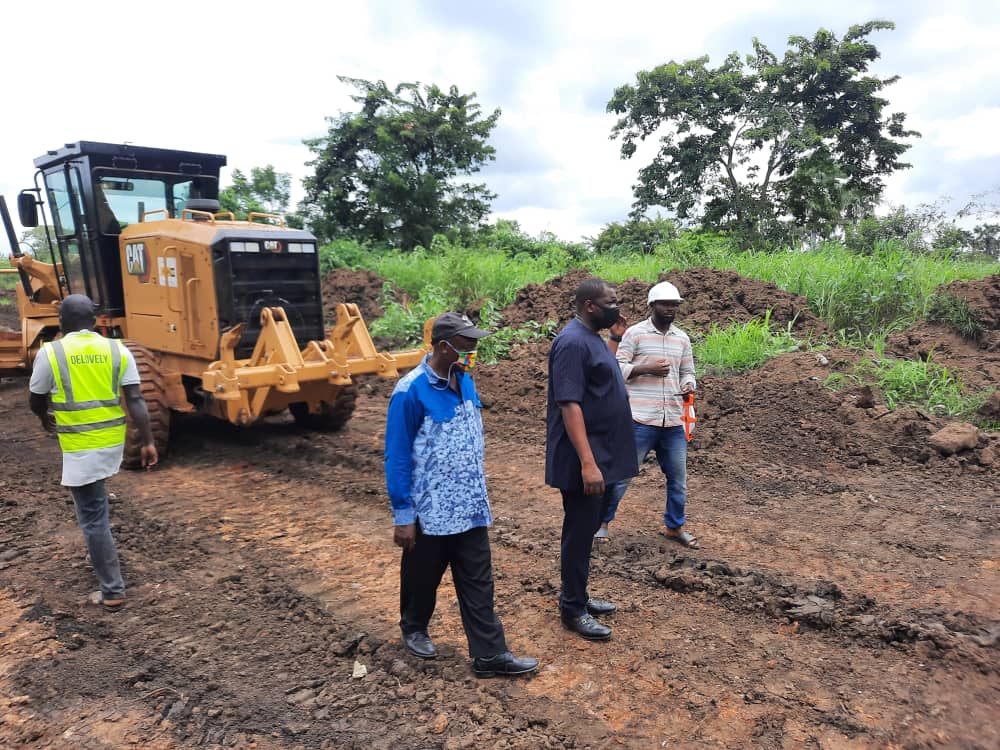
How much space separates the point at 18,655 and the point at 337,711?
5.39 feet

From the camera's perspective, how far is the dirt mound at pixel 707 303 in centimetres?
892

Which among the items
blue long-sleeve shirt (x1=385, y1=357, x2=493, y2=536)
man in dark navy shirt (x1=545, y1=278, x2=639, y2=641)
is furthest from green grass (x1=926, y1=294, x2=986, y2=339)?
blue long-sleeve shirt (x1=385, y1=357, x2=493, y2=536)

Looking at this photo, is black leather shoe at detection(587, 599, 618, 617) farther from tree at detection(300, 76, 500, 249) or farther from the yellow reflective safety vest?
tree at detection(300, 76, 500, 249)

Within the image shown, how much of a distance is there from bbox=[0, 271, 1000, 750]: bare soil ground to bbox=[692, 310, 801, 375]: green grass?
4.91 ft

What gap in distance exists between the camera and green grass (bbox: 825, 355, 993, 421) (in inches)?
264

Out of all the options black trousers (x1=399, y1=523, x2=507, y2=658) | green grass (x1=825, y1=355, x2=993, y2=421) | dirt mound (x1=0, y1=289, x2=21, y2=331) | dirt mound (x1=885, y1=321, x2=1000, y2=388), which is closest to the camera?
black trousers (x1=399, y1=523, x2=507, y2=658)

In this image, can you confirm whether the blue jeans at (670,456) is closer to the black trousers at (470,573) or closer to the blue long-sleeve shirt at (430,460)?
the black trousers at (470,573)

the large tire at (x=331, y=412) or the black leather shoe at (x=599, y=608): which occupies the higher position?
the large tire at (x=331, y=412)

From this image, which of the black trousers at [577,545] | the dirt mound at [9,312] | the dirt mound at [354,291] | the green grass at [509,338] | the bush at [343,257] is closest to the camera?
the black trousers at [577,545]

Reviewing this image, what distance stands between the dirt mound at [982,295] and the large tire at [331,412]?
281 inches

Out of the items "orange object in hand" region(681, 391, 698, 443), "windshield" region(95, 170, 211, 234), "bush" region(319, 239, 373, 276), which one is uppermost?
"windshield" region(95, 170, 211, 234)

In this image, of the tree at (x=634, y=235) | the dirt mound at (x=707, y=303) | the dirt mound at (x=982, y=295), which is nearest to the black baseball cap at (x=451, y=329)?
the dirt mound at (x=707, y=303)

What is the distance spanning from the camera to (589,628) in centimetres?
344

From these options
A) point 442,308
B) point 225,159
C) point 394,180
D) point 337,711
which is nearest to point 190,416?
point 225,159
